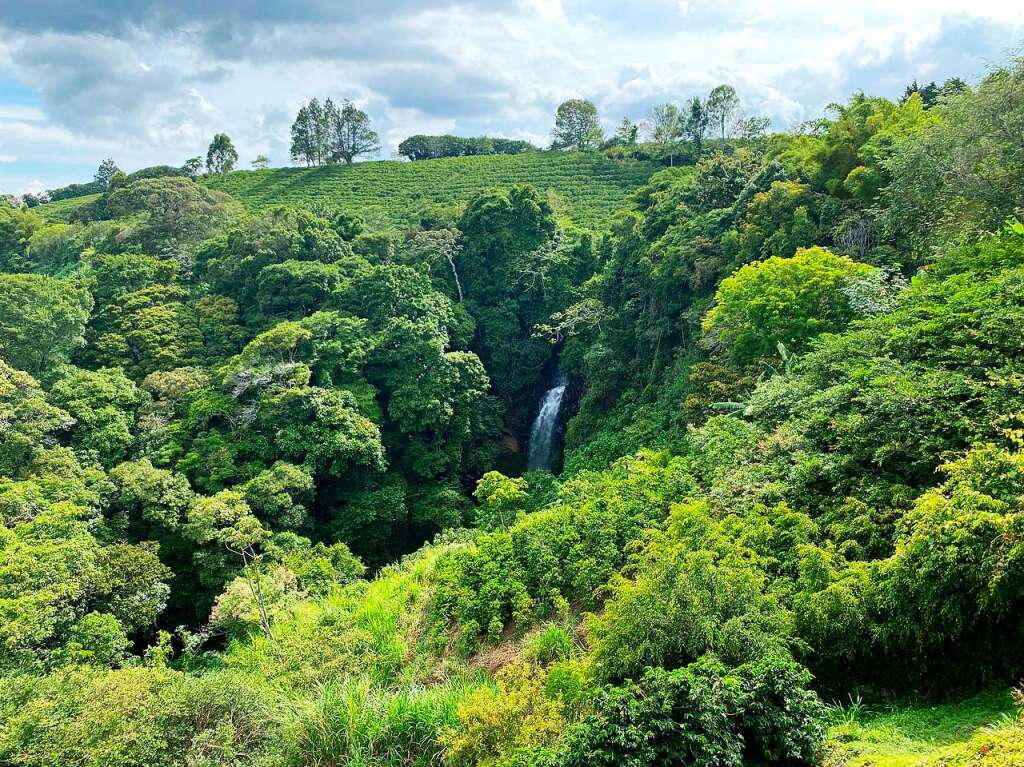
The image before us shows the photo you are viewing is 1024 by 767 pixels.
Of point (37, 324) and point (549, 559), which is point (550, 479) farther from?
point (37, 324)

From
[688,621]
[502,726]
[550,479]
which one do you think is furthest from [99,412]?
[688,621]

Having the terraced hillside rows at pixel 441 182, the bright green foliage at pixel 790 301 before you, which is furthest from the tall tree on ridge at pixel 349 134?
the bright green foliage at pixel 790 301

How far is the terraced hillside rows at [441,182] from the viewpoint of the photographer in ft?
148

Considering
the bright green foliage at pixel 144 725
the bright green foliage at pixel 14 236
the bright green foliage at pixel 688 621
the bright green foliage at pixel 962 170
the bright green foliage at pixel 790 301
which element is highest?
the bright green foliage at pixel 14 236

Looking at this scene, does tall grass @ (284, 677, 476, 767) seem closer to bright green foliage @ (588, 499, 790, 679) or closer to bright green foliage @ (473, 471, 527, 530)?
bright green foliage @ (588, 499, 790, 679)

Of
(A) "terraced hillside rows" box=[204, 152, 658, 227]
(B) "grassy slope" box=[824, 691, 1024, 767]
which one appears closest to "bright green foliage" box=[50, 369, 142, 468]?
(B) "grassy slope" box=[824, 691, 1024, 767]

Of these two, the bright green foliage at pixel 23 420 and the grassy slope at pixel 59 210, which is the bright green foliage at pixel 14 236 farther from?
the bright green foliage at pixel 23 420

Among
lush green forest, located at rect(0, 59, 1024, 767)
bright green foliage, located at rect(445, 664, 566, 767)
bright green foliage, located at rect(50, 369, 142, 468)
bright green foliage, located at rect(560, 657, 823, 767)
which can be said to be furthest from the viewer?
bright green foliage, located at rect(50, 369, 142, 468)

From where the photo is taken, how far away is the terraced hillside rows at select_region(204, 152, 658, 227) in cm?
4522

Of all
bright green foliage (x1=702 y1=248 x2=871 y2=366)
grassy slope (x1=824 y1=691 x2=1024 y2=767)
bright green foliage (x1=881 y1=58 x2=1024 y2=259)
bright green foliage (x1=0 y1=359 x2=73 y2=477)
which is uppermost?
bright green foliage (x1=881 y1=58 x2=1024 y2=259)

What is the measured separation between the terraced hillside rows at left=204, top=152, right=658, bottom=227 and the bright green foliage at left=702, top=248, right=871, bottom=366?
91.4ft

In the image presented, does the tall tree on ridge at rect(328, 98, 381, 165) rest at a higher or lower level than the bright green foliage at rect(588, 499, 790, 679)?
higher

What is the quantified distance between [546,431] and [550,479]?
6936mm

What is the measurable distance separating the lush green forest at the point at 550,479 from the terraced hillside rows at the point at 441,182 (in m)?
12.8
